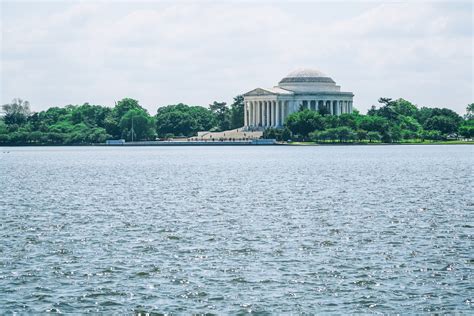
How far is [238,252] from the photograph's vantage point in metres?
33.8

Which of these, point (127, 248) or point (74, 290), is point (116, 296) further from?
point (127, 248)

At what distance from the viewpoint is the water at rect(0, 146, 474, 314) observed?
26.1 metres

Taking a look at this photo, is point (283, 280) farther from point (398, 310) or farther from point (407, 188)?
point (407, 188)

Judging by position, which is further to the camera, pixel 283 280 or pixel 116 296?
pixel 283 280

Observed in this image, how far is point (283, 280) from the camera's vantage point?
93.7 feet

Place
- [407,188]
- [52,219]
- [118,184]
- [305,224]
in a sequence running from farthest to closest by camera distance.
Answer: [118,184]
[407,188]
[52,219]
[305,224]

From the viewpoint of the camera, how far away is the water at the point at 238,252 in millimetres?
26078

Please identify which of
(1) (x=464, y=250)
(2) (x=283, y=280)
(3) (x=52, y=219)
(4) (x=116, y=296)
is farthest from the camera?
(3) (x=52, y=219)

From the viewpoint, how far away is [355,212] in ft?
158

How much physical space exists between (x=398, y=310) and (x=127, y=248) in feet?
42.5

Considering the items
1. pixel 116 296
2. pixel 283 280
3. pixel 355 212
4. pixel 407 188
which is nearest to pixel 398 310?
pixel 283 280

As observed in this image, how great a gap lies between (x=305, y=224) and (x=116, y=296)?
56.6 feet

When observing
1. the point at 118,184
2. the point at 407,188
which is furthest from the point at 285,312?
the point at 118,184

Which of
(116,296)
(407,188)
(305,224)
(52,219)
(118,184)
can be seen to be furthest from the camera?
(118,184)
